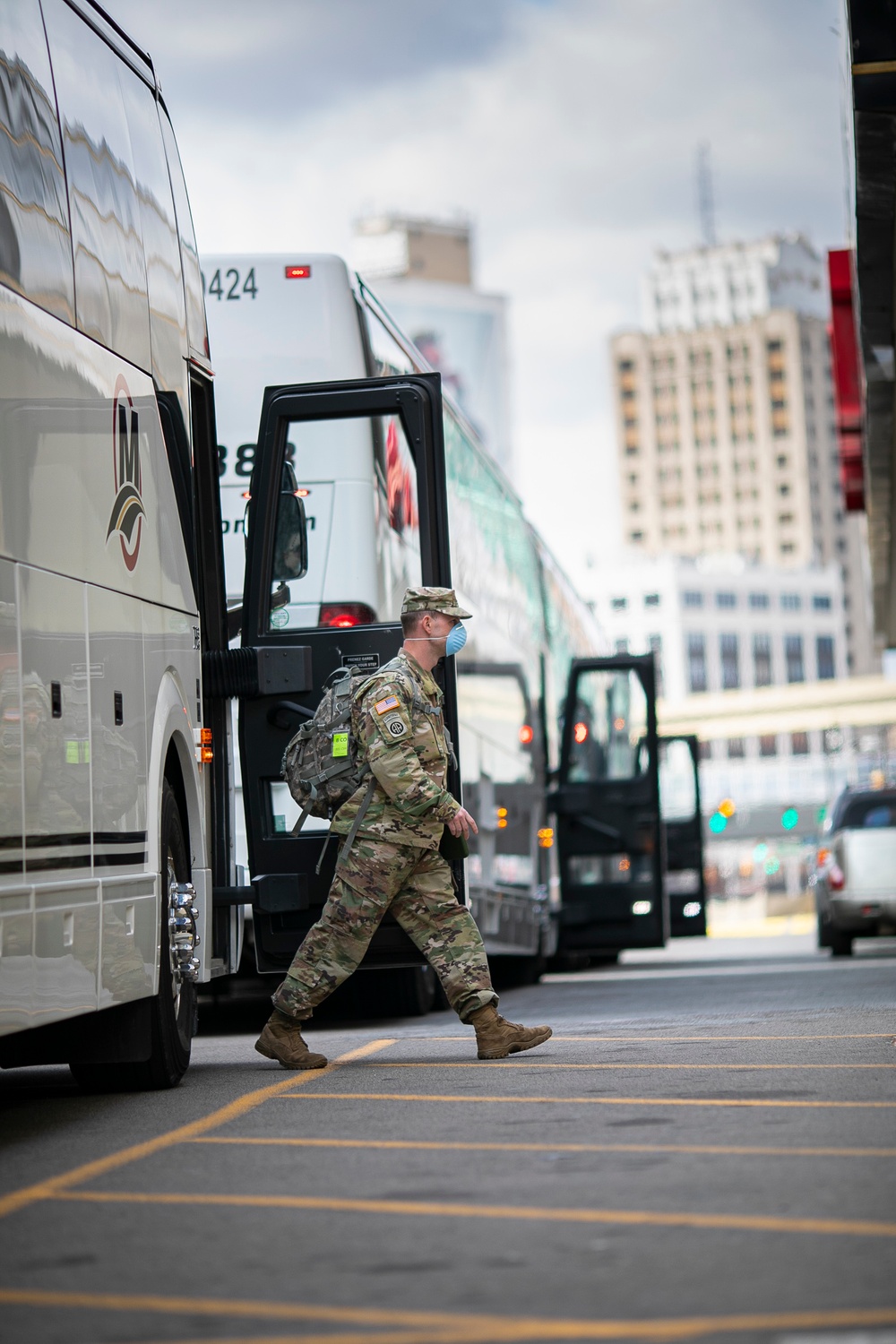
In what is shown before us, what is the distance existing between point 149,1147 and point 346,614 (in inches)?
193

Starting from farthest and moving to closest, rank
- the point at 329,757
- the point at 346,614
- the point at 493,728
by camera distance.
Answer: the point at 493,728 < the point at 346,614 < the point at 329,757

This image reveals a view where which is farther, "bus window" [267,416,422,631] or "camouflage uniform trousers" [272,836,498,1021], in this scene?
"bus window" [267,416,422,631]

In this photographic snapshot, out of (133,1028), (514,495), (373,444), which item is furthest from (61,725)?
(514,495)

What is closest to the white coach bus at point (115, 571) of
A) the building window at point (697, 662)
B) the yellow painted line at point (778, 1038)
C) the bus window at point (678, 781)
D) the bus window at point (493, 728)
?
the yellow painted line at point (778, 1038)

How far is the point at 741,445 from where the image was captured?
17850cm

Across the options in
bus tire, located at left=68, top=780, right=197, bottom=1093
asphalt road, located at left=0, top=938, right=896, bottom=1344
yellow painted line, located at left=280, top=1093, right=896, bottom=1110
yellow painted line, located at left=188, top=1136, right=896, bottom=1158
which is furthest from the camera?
bus tire, located at left=68, top=780, right=197, bottom=1093

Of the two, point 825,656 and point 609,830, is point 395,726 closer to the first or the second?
point 609,830

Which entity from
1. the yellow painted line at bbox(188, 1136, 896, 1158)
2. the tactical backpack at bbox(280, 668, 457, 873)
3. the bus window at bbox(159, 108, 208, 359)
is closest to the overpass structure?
the bus window at bbox(159, 108, 208, 359)

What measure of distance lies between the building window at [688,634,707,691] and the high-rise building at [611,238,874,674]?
65.0 ft

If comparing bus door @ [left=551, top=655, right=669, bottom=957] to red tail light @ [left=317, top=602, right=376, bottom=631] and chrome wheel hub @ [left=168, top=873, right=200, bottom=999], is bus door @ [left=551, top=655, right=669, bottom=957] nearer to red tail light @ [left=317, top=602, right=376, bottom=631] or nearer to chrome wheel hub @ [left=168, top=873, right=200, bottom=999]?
red tail light @ [left=317, top=602, right=376, bottom=631]

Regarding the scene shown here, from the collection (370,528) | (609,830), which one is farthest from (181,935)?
(609,830)

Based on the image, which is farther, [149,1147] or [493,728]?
[493,728]

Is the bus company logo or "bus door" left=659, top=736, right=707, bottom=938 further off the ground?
the bus company logo

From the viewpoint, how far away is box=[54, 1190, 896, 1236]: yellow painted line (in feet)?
15.6
